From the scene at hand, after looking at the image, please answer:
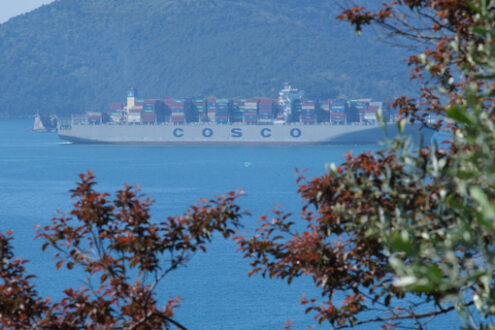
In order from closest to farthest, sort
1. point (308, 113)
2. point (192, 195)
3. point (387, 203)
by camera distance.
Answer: point (387, 203), point (192, 195), point (308, 113)

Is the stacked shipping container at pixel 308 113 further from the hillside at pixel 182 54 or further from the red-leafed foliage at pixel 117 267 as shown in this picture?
the red-leafed foliage at pixel 117 267

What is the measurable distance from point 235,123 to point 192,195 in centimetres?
3763

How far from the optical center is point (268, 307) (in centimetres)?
1762

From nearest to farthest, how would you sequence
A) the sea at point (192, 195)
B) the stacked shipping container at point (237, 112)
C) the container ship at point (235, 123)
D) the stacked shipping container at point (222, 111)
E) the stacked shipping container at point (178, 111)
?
the sea at point (192, 195) → the container ship at point (235, 123) → the stacked shipping container at point (178, 111) → the stacked shipping container at point (222, 111) → the stacked shipping container at point (237, 112)

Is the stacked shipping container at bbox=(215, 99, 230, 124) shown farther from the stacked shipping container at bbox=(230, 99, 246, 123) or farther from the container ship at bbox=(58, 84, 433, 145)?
the stacked shipping container at bbox=(230, 99, 246, 123)

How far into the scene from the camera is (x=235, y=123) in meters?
71.8

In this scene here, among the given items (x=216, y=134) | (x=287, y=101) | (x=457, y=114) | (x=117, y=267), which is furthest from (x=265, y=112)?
(x=457, y=114)

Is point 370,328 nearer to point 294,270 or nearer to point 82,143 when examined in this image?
point 294,270

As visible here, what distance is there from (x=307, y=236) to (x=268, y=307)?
47.3ft

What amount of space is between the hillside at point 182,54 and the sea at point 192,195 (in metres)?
46.5

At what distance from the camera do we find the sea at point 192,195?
1772 cm

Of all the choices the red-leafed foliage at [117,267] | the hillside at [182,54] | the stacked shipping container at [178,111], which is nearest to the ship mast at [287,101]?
the stacked shipping container at [178,111]

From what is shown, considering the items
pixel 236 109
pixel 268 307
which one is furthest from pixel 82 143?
pixel 268 307

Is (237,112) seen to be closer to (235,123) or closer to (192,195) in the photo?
(235,123)
